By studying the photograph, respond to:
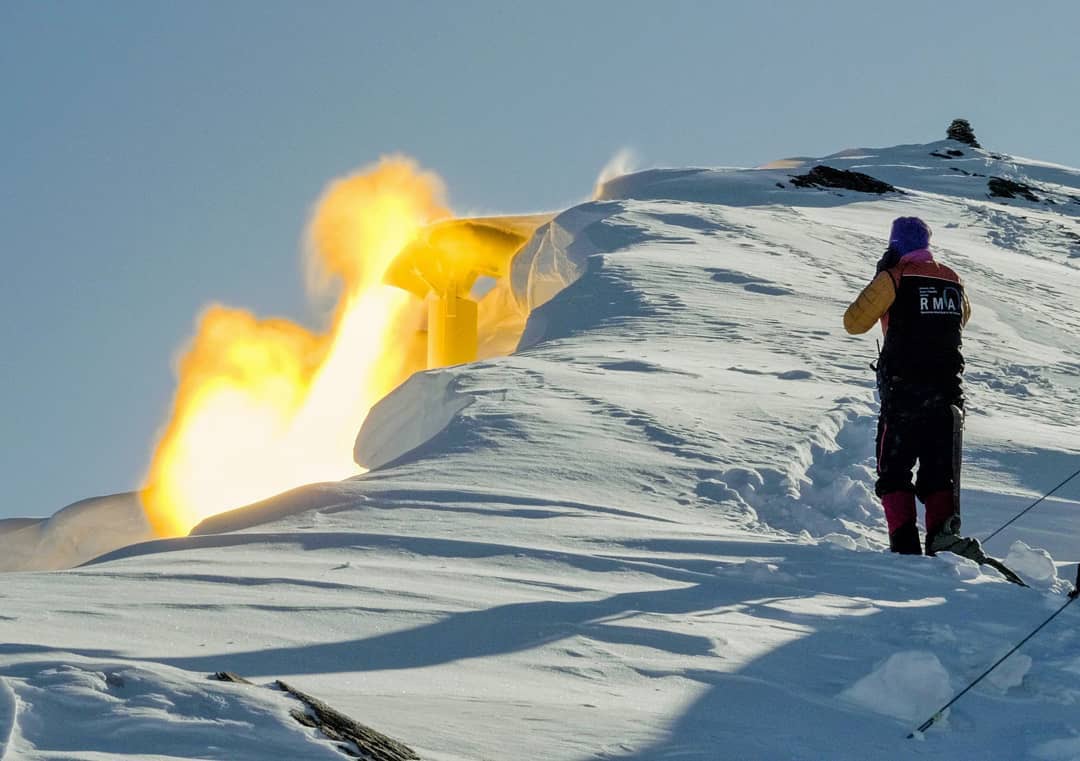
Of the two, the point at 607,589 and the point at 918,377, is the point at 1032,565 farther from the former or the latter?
the point at 607,589

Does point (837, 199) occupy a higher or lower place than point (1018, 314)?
higher

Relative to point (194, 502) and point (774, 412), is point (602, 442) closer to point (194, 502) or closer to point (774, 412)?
point (774, 412)

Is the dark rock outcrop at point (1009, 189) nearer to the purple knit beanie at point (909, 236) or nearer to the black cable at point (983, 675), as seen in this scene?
the purple knit beanie at point (909, 236)

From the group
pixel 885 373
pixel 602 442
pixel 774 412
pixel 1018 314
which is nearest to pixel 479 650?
pixel 885 373

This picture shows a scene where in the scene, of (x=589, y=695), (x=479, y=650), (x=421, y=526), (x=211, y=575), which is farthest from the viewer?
(x=421, y=526)

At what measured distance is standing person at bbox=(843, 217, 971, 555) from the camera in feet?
22.9

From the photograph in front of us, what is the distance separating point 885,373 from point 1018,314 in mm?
8405

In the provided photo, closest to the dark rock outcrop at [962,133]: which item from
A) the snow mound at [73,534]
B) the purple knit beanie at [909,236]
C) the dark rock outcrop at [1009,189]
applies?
the dark rock outcrop at [1009,189]

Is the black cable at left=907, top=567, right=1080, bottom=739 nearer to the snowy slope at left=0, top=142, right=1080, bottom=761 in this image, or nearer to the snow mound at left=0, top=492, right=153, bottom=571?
the snowy slope at left=0, top=142, right=1080, bottom=761

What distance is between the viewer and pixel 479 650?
4.57 metres

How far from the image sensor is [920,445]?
7035 mm

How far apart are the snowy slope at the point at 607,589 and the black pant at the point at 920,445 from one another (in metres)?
0.57

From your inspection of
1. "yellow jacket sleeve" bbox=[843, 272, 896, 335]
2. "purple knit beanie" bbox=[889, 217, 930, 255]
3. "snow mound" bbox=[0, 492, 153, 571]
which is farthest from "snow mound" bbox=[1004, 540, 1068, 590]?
"snow mound" bbox=[0, 492, 153, 571]

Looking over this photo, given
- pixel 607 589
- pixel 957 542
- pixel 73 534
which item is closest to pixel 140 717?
pixel 607 589
